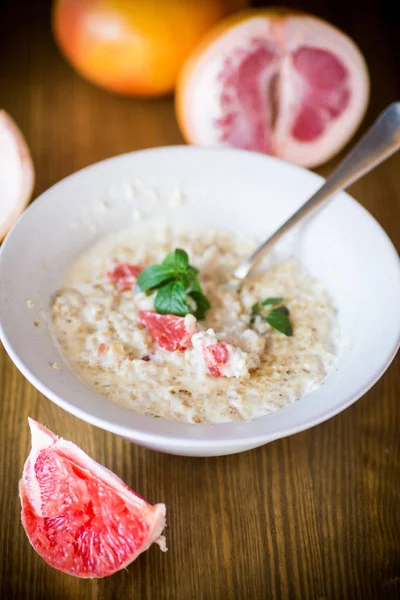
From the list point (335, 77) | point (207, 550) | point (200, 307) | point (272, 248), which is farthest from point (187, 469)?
point (335, 77)

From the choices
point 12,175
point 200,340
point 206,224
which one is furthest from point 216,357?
point 12,175

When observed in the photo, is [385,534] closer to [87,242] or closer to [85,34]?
[87,242]

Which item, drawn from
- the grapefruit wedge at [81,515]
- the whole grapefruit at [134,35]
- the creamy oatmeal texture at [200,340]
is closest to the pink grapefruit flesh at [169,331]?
the creamy oatmeal texture at [200,340]

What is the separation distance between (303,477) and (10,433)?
0.57 m

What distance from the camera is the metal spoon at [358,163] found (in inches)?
55.1

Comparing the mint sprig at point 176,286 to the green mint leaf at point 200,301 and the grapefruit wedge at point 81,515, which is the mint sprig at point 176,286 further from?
the grapefruit wedge at point 81,515

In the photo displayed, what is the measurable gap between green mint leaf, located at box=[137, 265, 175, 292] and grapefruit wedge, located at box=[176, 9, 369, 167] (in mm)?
610

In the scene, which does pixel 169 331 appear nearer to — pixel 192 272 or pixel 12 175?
pixel 192 272

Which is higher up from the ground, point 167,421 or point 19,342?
point 19,342

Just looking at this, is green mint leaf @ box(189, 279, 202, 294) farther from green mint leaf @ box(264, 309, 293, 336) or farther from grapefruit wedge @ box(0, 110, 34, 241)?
grapefruit wedge @ box(0, 110, 34, 241)

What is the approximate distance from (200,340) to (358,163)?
20.0 inches

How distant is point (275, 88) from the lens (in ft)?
6.10

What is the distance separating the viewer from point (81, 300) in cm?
137

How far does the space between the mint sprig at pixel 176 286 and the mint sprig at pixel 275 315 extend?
0.10 metres
